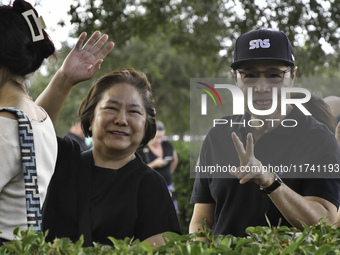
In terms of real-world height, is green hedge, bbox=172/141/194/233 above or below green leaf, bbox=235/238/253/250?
below

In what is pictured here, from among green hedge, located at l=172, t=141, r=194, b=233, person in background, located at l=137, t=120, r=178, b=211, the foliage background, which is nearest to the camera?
the foliage background

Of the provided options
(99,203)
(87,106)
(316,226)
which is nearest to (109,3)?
(87,106)

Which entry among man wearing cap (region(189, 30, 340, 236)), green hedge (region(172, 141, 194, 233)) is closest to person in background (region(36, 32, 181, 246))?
man wearing cap (region(189, 30, 340, 236))

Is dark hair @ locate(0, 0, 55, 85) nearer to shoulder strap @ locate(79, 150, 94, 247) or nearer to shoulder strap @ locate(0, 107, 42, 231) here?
shoulder strap @ locate(0, 107, 42, 231)

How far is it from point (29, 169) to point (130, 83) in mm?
973

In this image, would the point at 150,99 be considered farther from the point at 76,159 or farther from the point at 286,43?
the point at 286,43

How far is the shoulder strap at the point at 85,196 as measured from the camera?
2.83m

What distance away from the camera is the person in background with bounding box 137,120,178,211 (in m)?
9.53

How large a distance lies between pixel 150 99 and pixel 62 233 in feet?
2.81

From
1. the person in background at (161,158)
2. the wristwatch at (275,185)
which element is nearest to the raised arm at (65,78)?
the wristwatch at (275,185)

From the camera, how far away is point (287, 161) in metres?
3.06

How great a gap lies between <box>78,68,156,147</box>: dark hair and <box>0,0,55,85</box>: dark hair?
584 mm

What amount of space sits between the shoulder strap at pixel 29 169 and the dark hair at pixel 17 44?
26 centimetres

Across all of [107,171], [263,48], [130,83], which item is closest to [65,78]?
[130,83]
